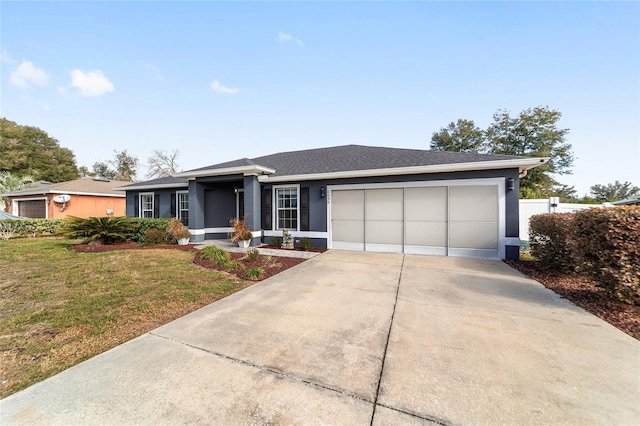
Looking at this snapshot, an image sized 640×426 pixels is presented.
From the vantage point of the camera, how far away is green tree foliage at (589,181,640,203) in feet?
121

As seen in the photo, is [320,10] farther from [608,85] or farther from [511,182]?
[608,85]

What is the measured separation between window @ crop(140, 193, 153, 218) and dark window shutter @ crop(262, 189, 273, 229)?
23.2ft

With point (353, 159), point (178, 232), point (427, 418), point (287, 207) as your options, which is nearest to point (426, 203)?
point (353, 159)

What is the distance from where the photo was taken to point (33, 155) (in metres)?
29.7

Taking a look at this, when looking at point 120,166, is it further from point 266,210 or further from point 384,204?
point 384,204

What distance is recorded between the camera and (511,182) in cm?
721

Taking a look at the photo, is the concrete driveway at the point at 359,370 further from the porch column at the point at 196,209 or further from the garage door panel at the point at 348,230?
the porch column at the point at 196,209

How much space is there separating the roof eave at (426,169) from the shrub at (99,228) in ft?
21.4

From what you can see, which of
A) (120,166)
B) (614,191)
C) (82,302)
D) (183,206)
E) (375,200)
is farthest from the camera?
(614,191)

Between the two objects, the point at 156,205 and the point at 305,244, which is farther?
the point at 156,205

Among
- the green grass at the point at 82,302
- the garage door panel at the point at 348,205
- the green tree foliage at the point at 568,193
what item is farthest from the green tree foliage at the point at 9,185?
the green tree foliage at the point at 568,193

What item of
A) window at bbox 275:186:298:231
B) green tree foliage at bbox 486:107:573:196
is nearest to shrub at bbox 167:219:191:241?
window at bbox 275:186:298:231

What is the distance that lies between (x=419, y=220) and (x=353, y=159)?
383 centimetres

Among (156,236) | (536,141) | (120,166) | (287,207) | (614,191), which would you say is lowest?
(156,236)
